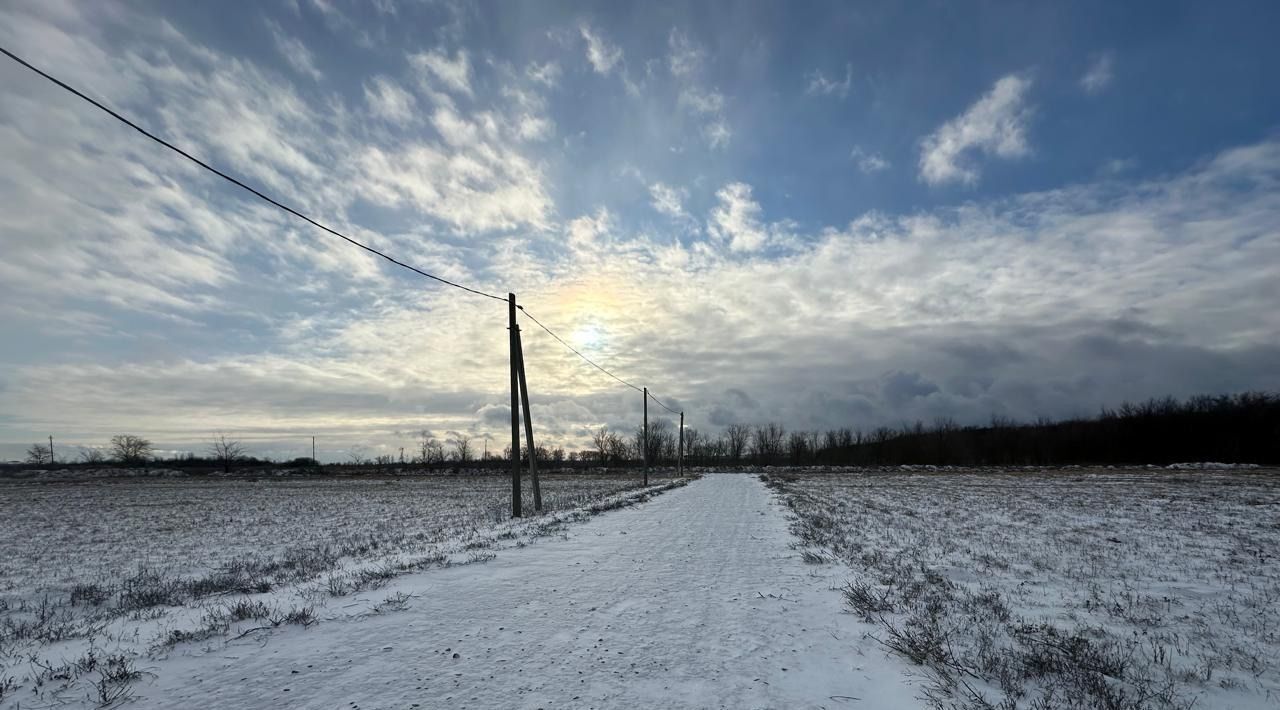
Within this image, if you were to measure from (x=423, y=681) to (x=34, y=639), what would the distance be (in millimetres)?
5191

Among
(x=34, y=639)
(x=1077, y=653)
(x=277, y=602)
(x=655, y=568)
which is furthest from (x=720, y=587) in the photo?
(x=34, y=639)

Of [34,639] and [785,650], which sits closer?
[785,650]

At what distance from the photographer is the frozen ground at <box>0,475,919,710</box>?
4.48 m

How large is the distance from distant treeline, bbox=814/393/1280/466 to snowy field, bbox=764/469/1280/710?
10198 cm

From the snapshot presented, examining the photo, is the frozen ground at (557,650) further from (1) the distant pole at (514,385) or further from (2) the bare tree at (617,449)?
(2) the bare tree at (617,449)

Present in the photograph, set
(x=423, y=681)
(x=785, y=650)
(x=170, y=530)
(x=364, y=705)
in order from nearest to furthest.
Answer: (x=364, y=705) < (x=423, y=681) < (x=785, y=650) < (x=170, y=530)

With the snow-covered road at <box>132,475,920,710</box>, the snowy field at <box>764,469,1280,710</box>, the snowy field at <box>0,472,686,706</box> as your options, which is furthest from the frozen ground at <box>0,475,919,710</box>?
the snowy field at <box>764,469,1280,710</box>

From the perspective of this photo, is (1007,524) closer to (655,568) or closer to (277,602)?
(655,568)

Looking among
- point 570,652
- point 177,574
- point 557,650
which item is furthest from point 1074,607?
point 177,574

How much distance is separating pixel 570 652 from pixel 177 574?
1137 centimetres

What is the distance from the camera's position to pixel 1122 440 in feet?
332

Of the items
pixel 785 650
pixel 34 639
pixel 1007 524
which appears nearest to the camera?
pixel 785 650

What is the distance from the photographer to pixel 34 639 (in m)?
6.31

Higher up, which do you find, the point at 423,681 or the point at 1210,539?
the point at 423,681
